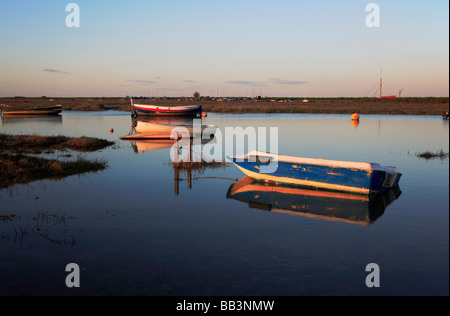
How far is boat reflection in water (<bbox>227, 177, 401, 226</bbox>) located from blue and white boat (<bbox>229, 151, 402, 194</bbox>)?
308 mm

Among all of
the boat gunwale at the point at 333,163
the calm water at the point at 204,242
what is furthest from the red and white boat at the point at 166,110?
the boat gunwale at the point at 333,163

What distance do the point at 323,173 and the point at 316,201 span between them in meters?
1.42

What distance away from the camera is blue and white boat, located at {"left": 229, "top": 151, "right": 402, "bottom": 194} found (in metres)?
14.1

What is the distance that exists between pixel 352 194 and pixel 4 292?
11.9 m

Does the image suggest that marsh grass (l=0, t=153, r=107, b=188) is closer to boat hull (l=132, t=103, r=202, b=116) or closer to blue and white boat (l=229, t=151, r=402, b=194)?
blue and white boat (l=229, t=151, r=402, b=194)

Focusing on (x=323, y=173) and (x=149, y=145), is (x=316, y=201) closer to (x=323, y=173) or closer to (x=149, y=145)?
(x=323, y=173)

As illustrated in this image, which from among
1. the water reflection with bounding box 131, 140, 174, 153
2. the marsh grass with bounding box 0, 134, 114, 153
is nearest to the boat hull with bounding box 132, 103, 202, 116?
the water reflection with bounding box 131, 140, 174, 153

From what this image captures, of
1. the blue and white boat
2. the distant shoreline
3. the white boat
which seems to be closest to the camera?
the blue and white boat

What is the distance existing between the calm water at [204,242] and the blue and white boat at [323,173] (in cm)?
90

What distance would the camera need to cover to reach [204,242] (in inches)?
380

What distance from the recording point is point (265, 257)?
8.73 meters

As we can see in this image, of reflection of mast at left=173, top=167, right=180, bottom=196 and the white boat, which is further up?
the white boat
